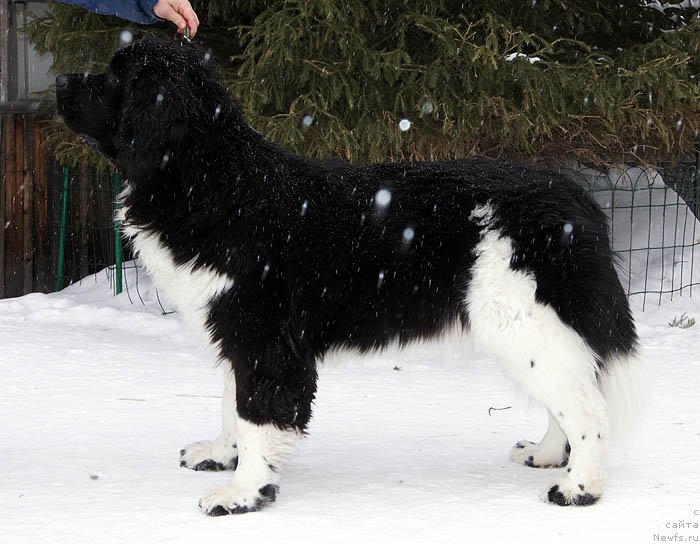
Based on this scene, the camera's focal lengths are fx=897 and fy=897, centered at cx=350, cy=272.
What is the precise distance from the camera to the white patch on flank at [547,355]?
3.39 m

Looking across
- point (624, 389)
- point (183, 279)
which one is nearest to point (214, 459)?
point (183, 279)

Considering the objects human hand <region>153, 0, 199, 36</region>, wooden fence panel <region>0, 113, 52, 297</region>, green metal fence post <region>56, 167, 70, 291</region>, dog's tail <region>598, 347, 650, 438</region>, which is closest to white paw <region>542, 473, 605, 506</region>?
dog's tail <region>598, 347, 650, 438</region>

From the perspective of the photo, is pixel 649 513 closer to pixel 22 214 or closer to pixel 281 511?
pixel 281 511

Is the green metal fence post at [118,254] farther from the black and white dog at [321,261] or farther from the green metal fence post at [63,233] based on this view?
the black and white dog at [321,261]

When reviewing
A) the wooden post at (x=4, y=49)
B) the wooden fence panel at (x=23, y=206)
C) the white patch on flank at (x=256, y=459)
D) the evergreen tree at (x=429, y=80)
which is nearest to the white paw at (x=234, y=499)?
the white patch on flank at (x=256, y=459)

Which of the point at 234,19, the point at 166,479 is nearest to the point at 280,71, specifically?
the point at 234,19

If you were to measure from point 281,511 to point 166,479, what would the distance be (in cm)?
64

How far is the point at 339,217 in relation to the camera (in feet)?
11.7

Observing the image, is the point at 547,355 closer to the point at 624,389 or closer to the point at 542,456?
the point at 624,389

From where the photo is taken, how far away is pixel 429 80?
6496mm

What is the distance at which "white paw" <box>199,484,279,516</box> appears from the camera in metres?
3.30

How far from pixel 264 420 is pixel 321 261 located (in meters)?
0.66

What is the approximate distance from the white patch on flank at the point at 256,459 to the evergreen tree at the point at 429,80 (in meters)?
3.37

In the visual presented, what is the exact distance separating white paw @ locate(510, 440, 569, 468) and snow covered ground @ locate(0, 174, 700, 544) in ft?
0.17
